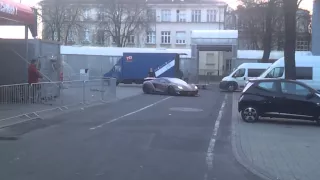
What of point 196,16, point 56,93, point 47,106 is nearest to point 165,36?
point 196,16

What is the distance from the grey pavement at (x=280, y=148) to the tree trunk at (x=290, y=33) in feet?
16.7

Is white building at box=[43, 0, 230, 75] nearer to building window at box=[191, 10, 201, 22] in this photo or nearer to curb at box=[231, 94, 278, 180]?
building window at box=[191, 10, 201, 22]

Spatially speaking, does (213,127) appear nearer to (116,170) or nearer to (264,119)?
(264,119)

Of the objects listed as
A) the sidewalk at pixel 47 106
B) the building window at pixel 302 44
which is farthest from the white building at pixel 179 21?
the sidewalk at pixel 47 106

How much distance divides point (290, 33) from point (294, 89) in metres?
5.68

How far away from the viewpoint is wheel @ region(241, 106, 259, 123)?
54.9 ft

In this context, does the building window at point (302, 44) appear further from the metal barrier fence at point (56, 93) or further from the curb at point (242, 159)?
the curb at point (242, 159)

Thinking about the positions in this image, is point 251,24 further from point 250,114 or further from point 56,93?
point 250,114

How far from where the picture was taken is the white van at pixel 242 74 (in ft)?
125

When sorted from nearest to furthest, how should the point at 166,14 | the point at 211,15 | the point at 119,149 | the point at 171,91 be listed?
the point at 119,149, the point at 171,91, the point at 211,15, the point at 166,14

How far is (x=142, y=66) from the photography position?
43188mm

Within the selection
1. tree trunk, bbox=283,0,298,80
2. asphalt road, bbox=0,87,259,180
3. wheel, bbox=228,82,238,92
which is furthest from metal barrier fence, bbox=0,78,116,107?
wheel, bbox=228,82,238,92

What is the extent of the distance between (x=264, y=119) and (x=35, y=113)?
8435 mm

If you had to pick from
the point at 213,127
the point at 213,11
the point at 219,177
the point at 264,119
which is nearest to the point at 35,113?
the point at 213,127
